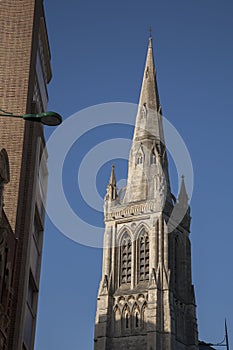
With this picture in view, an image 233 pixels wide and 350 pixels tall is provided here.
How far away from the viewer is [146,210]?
291ft

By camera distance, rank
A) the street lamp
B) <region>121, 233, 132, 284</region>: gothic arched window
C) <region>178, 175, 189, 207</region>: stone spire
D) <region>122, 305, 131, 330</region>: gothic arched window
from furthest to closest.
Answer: <region>178, 175, 189, 207</region>: stone spire, <region>121, 233, 132, 284</region>: gothic arched window, <region>122, 305, 131, 330</region>: gothic arched window, the street lamp

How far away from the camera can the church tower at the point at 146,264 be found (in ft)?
268

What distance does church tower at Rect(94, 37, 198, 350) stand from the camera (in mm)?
81750

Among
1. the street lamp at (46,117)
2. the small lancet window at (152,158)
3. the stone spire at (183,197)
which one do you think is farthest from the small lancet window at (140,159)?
the street lamp at (46,117)

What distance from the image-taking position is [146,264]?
86.1 metres

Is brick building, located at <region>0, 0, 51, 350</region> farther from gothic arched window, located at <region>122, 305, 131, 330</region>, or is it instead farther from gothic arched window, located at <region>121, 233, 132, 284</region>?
gothic arched window, located at <region>121, 233, 132, 284</region>

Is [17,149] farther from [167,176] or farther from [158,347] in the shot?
[167,176]

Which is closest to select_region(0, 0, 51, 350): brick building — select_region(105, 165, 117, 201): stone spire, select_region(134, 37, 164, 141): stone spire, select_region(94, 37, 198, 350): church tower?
select_region(94, 37, 198, 350): church tower

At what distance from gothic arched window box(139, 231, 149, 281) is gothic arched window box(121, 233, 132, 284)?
145 cm

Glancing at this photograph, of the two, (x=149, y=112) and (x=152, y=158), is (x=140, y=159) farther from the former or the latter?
(x=149, y=112)

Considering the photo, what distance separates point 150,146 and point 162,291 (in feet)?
72.0

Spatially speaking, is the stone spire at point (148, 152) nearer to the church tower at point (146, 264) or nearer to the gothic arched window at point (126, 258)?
the church tower at point (146, 264)

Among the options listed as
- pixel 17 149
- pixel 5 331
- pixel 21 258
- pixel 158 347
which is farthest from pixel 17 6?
pixel 158 347

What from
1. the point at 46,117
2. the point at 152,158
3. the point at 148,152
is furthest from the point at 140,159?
the point at 46,117
